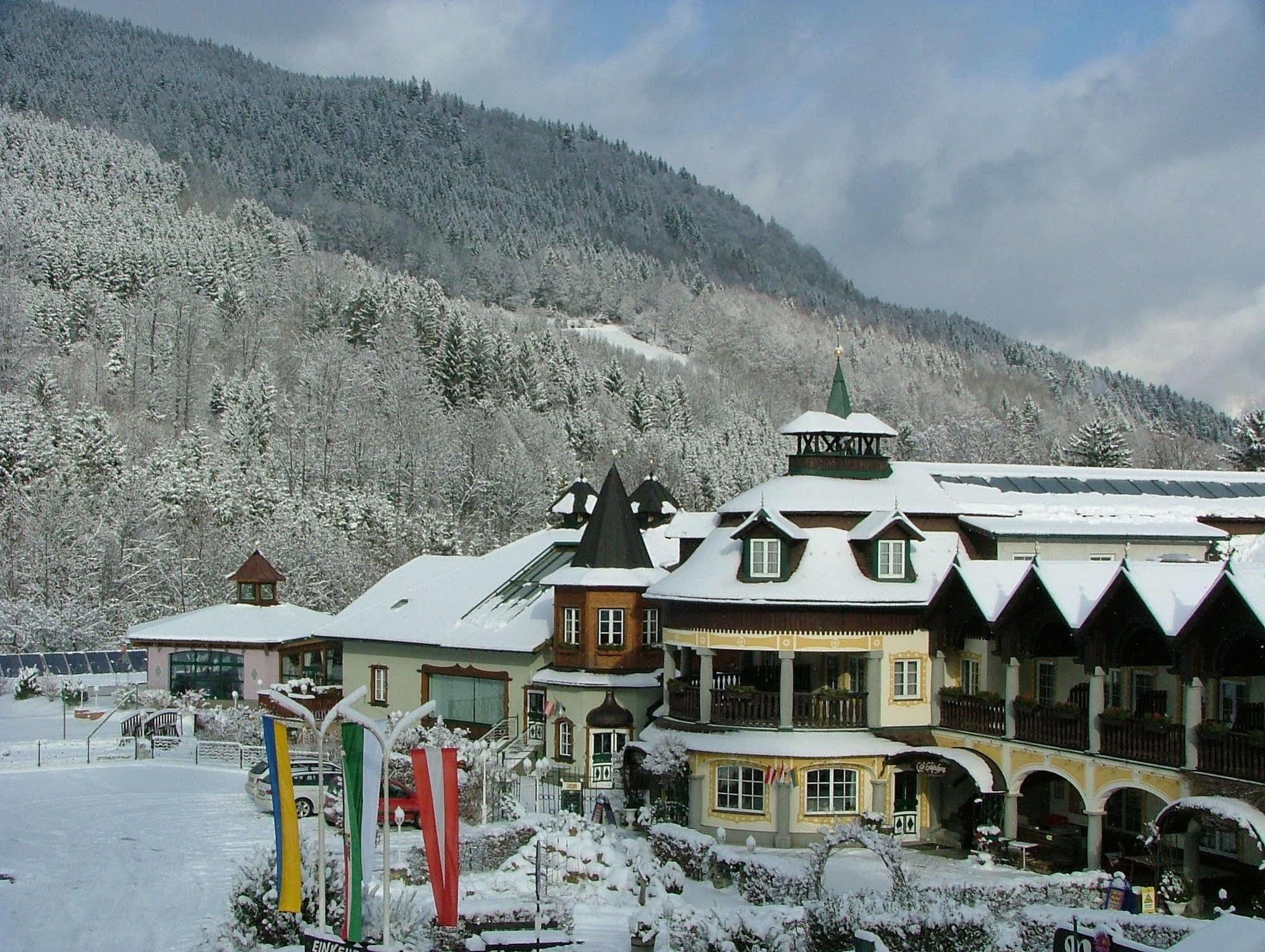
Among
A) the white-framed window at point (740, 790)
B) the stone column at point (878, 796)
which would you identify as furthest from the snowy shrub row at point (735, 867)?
the stone column at point (878, 796)

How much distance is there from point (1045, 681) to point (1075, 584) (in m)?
3.84

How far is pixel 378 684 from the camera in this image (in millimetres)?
45781

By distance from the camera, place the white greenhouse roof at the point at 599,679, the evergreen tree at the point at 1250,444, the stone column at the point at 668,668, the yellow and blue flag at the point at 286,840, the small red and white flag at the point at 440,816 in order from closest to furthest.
Result: the small red and white flag at the point at 440,816, the yellow and blue flag at the point at 286,840, the stone column at the point at 668,668, the white greenhouse roof at the point at 599,679, the evergreen tree at the point at 1250,444

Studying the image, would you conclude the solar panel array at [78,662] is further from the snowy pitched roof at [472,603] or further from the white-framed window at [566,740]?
the white-framed window at [566,740]

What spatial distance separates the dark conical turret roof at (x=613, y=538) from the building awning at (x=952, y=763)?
33.7 feet

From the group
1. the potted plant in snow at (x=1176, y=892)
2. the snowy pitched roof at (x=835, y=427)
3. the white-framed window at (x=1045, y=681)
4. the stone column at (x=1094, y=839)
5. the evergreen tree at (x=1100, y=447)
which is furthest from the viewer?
the evergreen tree at (x=1100, y=447)

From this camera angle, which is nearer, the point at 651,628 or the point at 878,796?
the point at 878,796

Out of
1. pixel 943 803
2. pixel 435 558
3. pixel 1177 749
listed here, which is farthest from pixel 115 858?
pixel 435 558

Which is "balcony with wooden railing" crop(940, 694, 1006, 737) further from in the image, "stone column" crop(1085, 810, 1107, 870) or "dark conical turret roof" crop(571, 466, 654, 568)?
"dark conical turret roof" crop(571, 466, 654, 568)

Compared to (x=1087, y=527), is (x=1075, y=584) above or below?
below

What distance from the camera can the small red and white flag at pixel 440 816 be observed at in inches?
745

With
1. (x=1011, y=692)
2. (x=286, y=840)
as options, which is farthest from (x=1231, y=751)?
(x=286, y=840)

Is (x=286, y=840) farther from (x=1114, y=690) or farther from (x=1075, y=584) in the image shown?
(x=1114, y=690)

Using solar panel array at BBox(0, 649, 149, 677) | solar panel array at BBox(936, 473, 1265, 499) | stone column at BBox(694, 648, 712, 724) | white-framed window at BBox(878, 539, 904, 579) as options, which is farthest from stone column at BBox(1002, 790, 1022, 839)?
solar panel array at BBox(0, 649, 149, 677)
